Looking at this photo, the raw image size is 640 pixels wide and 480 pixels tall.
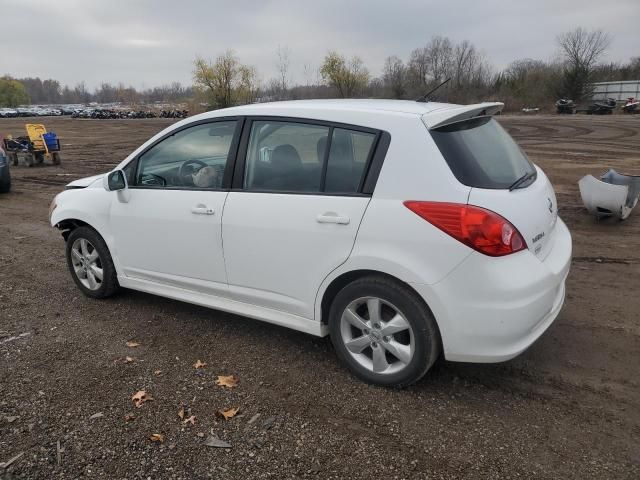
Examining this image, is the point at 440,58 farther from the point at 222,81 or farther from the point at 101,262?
the point at 101,262

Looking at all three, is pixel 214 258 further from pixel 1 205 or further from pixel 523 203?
pixel 1 205

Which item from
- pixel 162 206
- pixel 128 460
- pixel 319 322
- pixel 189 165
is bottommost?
pixel 128 460

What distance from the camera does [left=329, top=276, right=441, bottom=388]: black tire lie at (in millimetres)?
2979

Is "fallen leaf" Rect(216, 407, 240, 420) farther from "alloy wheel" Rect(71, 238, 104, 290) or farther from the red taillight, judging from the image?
"alloy wheel" Rect(71, 238, 104, 290)

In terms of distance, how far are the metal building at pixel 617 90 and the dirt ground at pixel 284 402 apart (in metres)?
54.3

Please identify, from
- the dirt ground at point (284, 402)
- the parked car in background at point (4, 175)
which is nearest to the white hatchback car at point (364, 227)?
the dirt ground at point (284, 402)

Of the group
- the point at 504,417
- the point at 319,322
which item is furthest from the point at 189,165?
the point at 504,417

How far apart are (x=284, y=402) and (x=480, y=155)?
6.33 feet

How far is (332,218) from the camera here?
10.4 ft

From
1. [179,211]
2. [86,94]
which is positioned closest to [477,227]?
[179,211]

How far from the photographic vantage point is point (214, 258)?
12.4 feet

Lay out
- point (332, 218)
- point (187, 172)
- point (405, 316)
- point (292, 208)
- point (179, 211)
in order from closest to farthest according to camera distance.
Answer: point (405, 316) → point (332, 218) → point (292, 208) → point (179, 211) → point (187, 172)

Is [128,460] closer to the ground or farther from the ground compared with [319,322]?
closer to the ground

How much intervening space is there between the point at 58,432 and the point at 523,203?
9.82 ft
